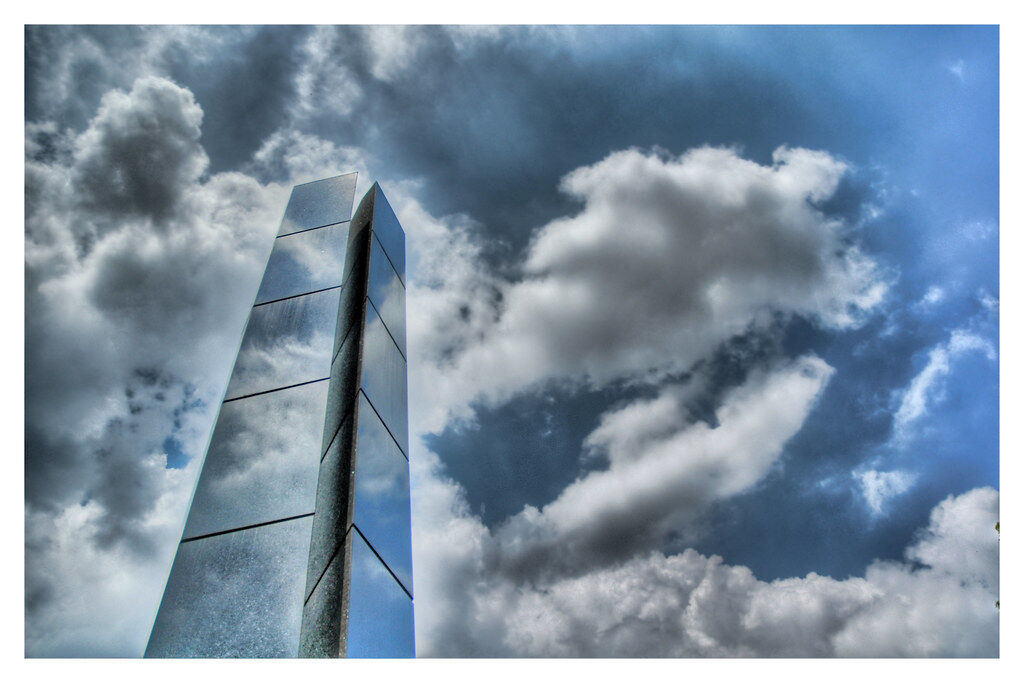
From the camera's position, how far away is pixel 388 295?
6254mm

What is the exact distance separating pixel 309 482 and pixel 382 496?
1.78ft

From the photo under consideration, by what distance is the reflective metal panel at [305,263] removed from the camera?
20.0ft

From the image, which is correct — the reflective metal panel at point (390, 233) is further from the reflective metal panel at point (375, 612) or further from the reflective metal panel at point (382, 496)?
the reflective metal panel at point (375, 612)

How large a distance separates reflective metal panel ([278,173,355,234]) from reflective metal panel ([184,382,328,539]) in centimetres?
219

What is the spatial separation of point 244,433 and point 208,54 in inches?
198

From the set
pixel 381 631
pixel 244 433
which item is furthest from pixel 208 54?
pixel 381 631

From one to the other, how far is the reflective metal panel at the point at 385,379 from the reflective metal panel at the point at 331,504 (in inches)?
17.8

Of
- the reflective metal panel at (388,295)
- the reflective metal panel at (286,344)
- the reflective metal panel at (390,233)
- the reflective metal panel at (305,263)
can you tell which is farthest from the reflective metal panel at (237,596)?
the reflective metal panel at (390,233)

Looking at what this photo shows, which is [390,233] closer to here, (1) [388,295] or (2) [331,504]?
(1) [388,295]

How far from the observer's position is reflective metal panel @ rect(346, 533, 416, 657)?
12.4 ft

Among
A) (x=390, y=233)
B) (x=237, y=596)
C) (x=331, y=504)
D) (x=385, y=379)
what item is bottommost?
(x=237, y=596)

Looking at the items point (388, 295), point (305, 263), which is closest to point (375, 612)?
point (388, 295)

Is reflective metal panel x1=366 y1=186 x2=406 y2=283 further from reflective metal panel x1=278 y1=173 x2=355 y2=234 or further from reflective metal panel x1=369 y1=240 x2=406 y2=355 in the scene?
reflective metal panel x1=278 y1=173 x2=355 y2=234

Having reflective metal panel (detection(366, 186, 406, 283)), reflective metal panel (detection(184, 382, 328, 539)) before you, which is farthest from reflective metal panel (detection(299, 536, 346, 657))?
reflective metal panel (detection(366, 186, 406, 283))
